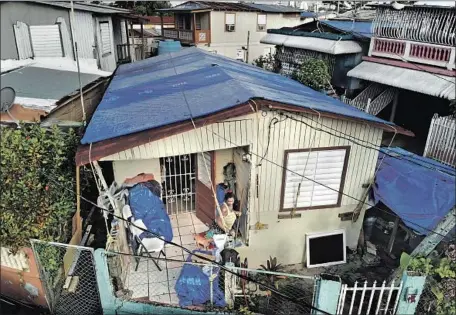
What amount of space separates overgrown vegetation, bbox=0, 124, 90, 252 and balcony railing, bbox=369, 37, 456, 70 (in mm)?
10086

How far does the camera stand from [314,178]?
24.6ft

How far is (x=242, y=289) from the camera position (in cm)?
663

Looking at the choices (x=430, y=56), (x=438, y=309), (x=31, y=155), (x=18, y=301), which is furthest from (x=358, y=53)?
(x=18, y=301)

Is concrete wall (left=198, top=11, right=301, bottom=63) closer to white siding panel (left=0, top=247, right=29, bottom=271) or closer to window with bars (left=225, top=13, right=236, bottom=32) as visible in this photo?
window with bars (left=225, top=13, right=236, bottom=32)

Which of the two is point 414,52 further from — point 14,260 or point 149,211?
point 14,260

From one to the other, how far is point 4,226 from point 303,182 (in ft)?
18.0

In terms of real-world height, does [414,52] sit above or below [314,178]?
above

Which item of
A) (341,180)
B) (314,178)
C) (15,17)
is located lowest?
(341,180)

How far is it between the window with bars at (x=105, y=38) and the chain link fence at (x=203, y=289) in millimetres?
10305

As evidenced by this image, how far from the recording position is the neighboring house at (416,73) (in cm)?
902

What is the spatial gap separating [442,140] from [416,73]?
3.03 meters

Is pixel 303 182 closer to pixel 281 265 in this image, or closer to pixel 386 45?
pixel 281 265

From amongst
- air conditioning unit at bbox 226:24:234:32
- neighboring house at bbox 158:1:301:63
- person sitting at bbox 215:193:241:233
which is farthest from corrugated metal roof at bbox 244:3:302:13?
person sitting at bbox 215:193:241:233

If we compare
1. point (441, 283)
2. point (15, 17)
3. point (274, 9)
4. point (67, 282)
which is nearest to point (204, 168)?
point (67, 282)
